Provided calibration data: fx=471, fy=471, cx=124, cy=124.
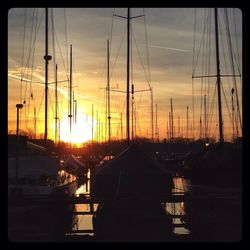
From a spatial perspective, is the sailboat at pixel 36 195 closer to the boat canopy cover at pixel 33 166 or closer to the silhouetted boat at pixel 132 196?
the boat canopy cover at pixel 33 166

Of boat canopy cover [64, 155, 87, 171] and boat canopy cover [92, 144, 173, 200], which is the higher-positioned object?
boat canopy cover [92, 144, 173, 200]

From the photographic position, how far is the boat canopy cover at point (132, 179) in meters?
9.64

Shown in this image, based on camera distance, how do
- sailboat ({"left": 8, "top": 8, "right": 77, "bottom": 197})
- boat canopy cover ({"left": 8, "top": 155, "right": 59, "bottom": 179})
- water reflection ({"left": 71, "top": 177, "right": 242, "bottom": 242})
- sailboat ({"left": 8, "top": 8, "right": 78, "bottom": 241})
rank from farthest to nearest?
1. boat canopy cover ({"left": 8, "top": 155, "right": 59, "bottom": 179})
2. sailboat ({"left": 8, "top": 8, "right": 77, "bottom": 197})
3. water reflection ({"left": 71, "top": 177, "right": 242, "bottom": 242})
4. sailboat ({"left": 8, "top": 8, "right": 78, "bottom": 241})

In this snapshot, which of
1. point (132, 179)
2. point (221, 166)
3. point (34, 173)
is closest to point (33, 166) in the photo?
point (34, 173)

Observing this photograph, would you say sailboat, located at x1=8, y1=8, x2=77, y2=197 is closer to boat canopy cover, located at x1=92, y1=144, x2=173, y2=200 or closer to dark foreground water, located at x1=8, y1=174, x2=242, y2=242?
dark foreground water, located at x1=8, y1=174, x2=242, y2=242

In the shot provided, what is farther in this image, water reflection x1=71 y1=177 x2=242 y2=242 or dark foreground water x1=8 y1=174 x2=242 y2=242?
water reflection x1=71 y1=177 x2=242 y2=242

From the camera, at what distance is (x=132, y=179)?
381 inches

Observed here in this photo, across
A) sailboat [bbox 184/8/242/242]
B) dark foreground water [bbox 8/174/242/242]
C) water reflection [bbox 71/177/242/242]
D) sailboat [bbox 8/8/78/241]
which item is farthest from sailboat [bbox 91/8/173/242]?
sailboat [bbox 8/8/78/241]

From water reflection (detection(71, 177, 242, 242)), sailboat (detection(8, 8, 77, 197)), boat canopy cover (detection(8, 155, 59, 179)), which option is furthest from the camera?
boat canopy cover (detection(8, 155, 59, 179))

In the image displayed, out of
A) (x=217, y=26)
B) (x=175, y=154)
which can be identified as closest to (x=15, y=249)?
(x=217, y=26)

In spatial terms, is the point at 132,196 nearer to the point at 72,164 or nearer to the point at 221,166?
the point at 221,166

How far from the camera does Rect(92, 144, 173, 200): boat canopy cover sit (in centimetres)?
964

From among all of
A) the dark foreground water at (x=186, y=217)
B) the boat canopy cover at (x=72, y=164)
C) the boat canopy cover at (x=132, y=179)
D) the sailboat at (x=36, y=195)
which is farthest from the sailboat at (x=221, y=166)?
the boat canopy cover at (x=72, y=164)

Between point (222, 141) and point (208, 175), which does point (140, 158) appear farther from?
point (222, 141)
